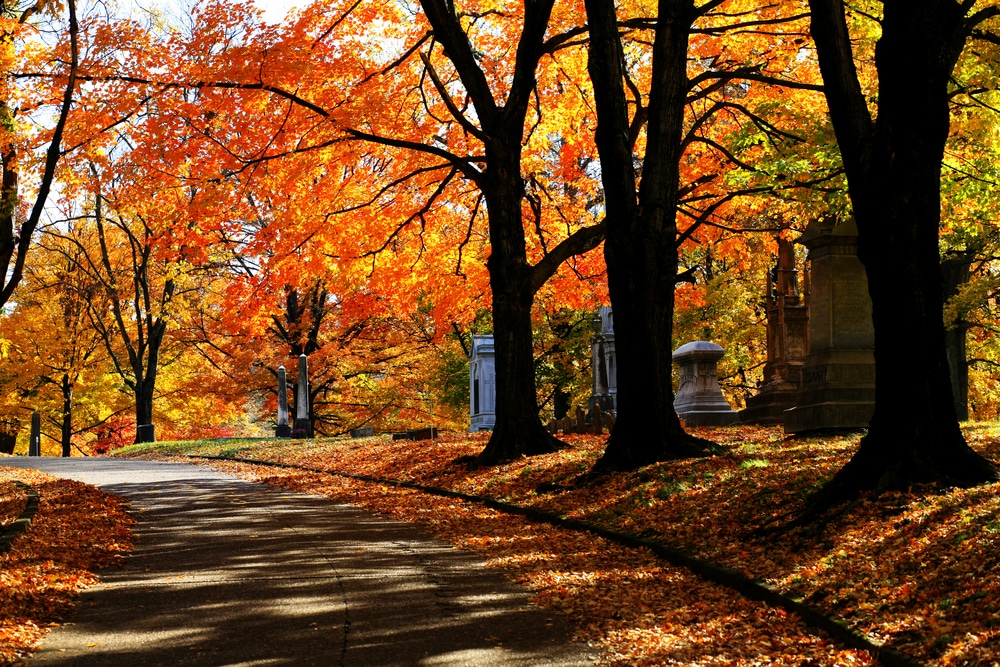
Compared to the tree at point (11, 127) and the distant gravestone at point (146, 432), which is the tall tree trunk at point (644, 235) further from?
the distant gravestone at point (146, 432)

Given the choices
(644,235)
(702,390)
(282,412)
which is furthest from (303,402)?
(644,235)

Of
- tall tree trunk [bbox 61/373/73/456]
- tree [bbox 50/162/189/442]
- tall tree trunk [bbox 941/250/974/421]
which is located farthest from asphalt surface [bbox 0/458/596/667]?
tall tree trunk [bbox 61/373/73/456]

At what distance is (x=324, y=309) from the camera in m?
37.4

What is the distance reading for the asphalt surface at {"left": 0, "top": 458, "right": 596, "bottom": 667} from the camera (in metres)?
5.63

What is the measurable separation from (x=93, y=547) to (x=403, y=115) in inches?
472

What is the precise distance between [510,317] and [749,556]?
30.7ft

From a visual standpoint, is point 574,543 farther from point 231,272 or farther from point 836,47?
point 231,272

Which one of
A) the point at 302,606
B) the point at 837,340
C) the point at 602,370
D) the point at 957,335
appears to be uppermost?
the point at 957,335

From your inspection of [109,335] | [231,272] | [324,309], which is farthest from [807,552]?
[109,335]

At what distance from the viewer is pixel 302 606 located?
22.5 feet

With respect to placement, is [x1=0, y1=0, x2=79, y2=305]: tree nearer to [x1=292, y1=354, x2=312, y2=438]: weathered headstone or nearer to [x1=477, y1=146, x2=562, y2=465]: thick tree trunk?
[x1=477, y1=146, x2=562, y2=465]: thick tree trunk

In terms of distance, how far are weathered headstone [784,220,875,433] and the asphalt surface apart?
7142mm

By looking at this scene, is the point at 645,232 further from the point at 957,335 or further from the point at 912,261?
the point at 957,335

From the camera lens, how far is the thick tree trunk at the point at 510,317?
1645 cm
